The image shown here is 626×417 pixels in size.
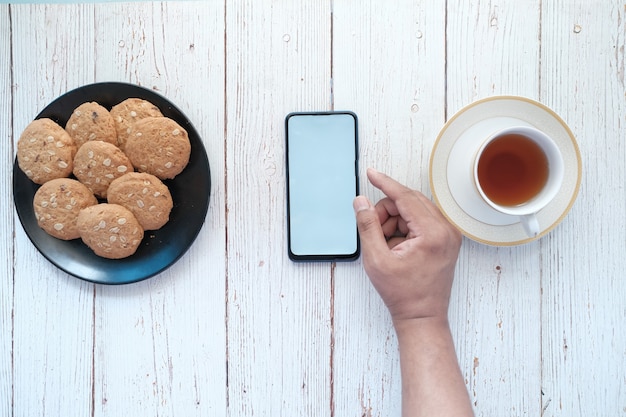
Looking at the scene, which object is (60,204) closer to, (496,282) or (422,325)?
(422,325)

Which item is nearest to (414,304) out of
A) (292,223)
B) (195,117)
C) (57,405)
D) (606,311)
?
(292,223)

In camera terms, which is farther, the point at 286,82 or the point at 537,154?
the point at 286,82

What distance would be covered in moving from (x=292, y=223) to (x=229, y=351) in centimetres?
23

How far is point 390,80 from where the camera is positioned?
0.72 m

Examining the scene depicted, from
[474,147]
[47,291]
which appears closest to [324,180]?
[474,147]

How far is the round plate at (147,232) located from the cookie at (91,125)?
0.09ft

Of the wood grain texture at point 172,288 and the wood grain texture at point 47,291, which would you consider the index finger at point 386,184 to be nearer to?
the wood grain texture at point 172,288

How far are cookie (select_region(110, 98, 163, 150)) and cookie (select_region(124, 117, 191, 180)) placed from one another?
15mm

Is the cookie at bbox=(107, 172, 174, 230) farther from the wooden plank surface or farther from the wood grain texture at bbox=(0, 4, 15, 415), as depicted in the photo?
the wooden plank surface

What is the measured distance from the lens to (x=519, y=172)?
65cm

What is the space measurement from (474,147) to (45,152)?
619mm

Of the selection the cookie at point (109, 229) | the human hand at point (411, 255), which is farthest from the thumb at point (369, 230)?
the cookie at point (109, 229)

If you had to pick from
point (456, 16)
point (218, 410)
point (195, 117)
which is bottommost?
point (218, 410)

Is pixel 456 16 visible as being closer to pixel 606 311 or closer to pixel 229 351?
pixel 606 311
